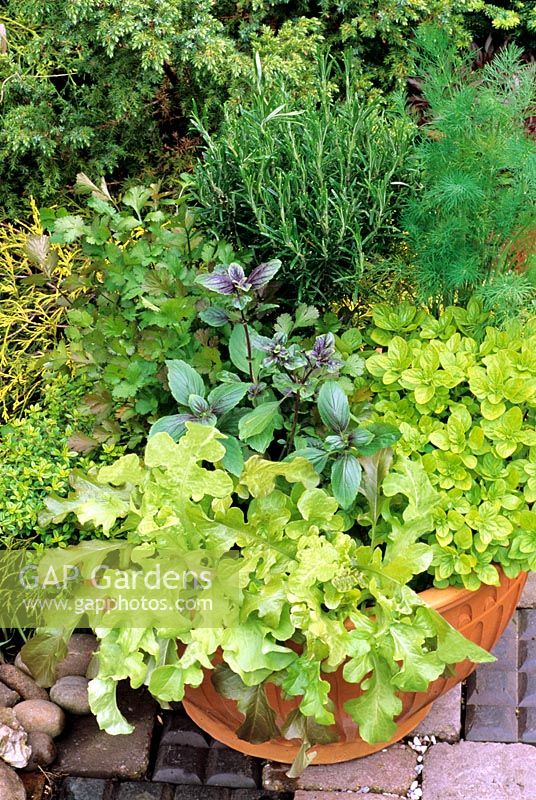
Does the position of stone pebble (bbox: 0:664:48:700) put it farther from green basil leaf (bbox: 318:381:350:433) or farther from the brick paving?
green basil leaf (bbox: 318:381:350:433)

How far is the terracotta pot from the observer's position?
1.72m

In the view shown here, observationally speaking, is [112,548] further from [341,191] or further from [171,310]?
[341,191]

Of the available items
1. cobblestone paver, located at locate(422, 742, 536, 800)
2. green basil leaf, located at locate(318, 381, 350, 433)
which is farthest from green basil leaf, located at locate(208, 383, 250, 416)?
cobblestone paver, located at locate(422, 742, 536, 800)

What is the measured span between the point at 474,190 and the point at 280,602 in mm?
967

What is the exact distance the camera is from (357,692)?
5.63ft

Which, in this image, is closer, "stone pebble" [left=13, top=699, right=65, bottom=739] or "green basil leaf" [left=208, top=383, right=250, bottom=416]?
"green basil leaf" [left=208, top=383, right=250, bottom=416]

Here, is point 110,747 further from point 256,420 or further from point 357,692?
point 256,420

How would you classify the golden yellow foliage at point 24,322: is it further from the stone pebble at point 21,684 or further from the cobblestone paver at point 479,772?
the cobblestone paver at point 479,772

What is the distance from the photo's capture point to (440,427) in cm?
186

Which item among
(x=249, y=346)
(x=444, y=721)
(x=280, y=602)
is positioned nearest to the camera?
(x=280, y=602)

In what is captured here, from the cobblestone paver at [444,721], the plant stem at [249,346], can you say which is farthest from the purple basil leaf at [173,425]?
the cobblestone paver at [444,721]

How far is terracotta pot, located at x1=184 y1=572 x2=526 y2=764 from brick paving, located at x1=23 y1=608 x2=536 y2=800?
0.18 feet

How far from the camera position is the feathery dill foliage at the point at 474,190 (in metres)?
1.93

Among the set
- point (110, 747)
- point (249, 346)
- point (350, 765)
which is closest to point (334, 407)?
point (249, 346)
